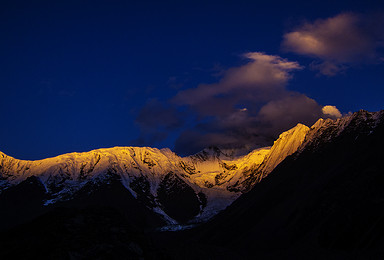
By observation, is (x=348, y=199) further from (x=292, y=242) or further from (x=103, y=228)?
(x=103, y=228)

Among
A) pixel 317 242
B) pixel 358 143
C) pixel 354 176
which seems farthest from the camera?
pixel 358 143

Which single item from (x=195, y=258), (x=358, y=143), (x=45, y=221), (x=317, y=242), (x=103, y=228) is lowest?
(x=317, y=242)

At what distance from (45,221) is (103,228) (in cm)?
715

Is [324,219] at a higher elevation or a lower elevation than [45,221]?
lower

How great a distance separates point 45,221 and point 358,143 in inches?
7038

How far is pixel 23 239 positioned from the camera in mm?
38188

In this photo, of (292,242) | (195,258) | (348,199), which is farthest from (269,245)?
(195,258)

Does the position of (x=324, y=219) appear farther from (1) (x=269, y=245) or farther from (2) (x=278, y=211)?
(2) (x=278, y=211)

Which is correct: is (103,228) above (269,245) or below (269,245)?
above

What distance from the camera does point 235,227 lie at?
19312cm

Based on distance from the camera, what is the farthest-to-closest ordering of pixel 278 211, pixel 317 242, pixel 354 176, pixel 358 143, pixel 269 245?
pixel 358 143, pixel 278 211, pixel 354 176, pixel 269 245, pixel 317 242

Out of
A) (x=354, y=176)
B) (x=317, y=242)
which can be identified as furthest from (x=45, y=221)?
(x=354, y=176)

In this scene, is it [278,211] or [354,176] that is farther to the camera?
[278,211]

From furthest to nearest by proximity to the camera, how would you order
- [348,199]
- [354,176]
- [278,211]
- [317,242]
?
[278,211] < [354,176] < [348,199] < [317,242]
